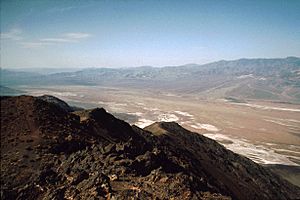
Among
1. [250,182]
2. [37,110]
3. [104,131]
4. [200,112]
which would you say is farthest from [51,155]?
[200,112]

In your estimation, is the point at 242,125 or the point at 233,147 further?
the point at 242,125

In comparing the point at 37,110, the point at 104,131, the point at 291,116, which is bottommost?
the point at 291,116

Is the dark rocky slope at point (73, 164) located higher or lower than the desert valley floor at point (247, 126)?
higher

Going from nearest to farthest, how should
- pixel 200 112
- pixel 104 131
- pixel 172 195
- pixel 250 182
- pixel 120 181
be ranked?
pixel 172 195 < pixel 120 181 < pixel 104 131 < pixel 250 182 < pixel 200 112

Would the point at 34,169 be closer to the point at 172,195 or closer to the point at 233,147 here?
the point at 172,195

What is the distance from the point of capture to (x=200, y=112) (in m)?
144

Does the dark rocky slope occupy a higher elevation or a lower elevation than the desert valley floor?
higher

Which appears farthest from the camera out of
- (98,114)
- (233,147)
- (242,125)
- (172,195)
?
(242,125)

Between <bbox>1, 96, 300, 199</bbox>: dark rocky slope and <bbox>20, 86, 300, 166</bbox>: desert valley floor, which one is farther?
<bbox>20, 86, 300, 166</bbox>: desert valley floor

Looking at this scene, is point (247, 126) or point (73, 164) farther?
point (247, 126)

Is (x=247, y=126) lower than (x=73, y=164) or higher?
lower

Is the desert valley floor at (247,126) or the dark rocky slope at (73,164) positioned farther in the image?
the desert valley floor at (247,126)

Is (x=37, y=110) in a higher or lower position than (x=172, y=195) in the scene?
higher

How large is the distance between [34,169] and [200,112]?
419ft
